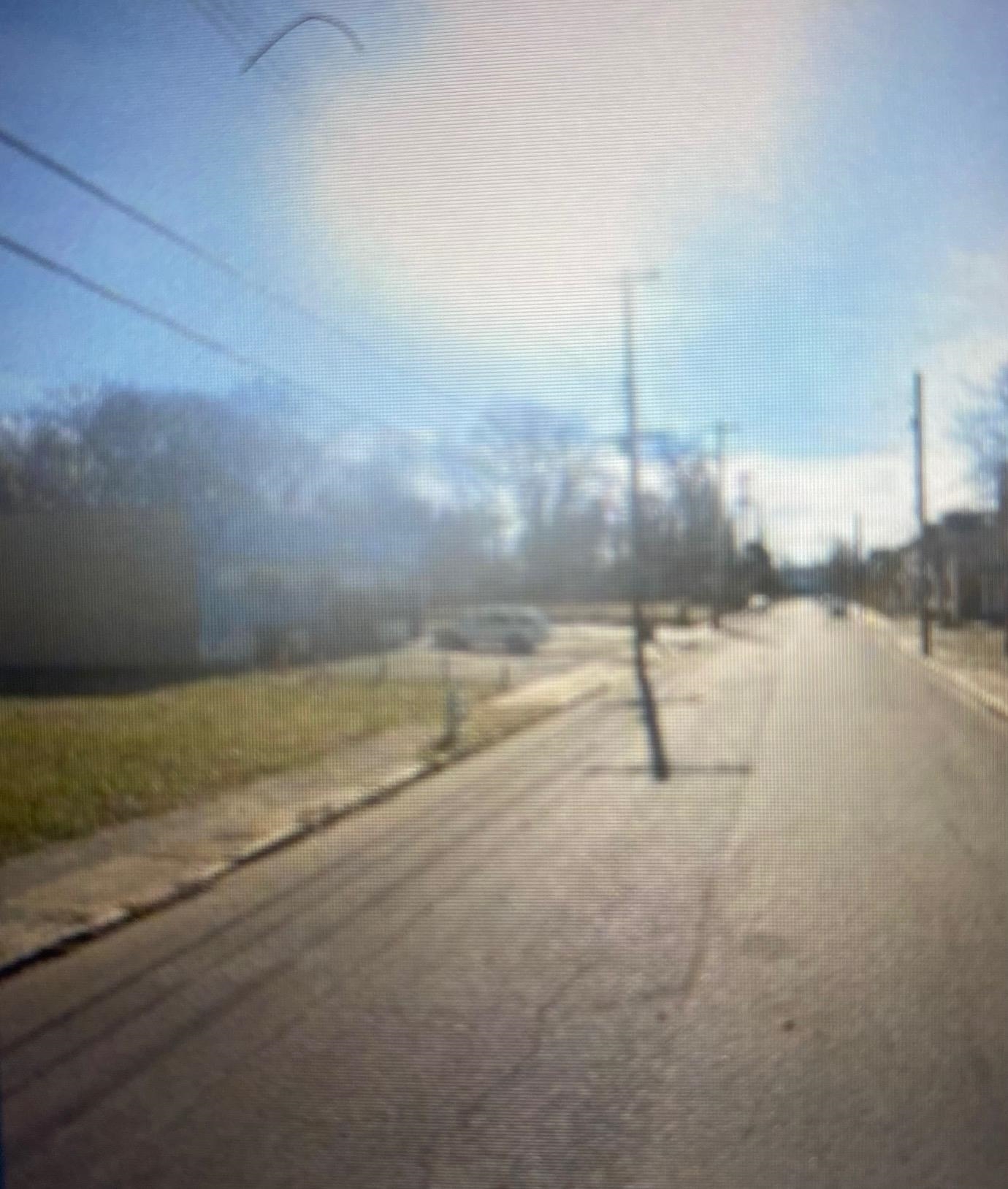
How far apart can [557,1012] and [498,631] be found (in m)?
19.6

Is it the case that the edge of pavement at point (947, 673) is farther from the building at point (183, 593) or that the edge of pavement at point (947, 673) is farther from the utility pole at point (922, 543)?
the building at point (183, 593)

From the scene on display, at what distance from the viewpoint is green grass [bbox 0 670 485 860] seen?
31.3 feet

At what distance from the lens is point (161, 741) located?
12.7 meters

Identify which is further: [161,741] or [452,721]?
[452,721]

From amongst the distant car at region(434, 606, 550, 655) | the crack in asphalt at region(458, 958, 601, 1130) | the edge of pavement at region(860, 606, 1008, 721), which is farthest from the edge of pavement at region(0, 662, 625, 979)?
the distant car at region(434, 606, 550, 655)

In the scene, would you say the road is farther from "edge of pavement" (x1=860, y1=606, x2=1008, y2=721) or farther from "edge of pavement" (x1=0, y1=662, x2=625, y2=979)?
"edge of pavement" (x1=860, y1=606, x2=1008, y2=721)

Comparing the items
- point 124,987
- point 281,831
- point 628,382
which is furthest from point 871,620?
point 124,987

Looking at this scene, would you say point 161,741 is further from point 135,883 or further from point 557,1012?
point 557,1012

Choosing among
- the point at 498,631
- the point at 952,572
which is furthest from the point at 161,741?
the point at 952,572

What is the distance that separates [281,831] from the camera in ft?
31.4

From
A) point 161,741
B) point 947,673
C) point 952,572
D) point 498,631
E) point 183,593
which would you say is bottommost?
point 947,673

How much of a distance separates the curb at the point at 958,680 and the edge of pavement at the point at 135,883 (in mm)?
8703

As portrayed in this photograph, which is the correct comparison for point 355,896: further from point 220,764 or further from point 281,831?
point 220,764

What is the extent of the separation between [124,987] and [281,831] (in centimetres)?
377
